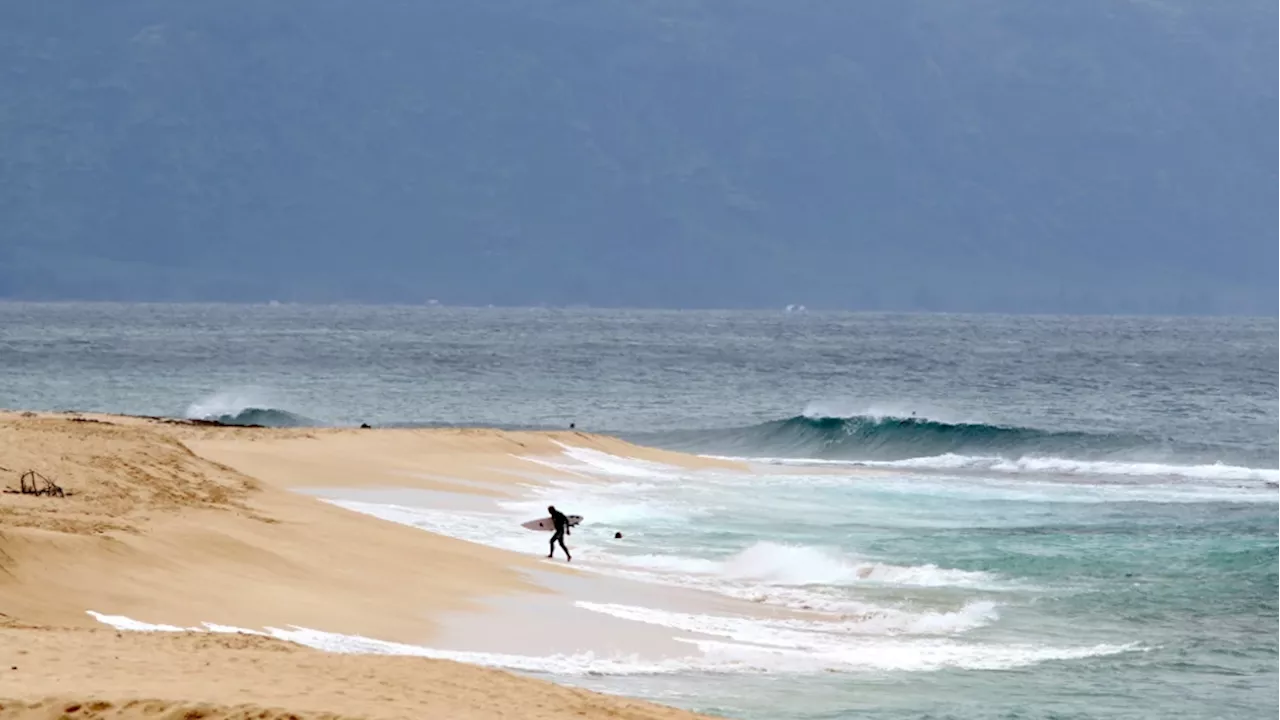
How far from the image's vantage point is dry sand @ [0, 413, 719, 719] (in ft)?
40.5

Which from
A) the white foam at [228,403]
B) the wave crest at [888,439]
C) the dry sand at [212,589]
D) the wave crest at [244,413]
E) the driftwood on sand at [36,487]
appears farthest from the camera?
the white foam at [228,403]

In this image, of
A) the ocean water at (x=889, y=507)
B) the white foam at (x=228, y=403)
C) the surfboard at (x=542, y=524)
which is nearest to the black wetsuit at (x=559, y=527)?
the ocean water at (x=889, y=507)

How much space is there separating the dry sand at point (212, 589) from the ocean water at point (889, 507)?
2.28m

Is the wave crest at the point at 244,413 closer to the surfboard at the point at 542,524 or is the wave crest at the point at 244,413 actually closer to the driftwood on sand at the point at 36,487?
the surfboard at the point at 542,524

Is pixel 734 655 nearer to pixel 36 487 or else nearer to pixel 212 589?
pixel 212 589

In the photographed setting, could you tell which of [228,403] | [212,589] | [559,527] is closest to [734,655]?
[212,589]

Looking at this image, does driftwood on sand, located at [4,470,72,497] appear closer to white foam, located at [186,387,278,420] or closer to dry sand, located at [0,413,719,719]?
dry sand, located at [0,413,719,719]

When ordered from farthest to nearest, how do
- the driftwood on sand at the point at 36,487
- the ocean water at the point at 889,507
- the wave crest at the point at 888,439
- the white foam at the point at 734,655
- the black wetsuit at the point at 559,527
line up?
the wave crest at the point at 888,439 < the black wetsuit at the point at 559,527 < the driftwood on sand at the point at 36,487 < the ocean water at the point at 889,507 < the white foam at the point at 734,655

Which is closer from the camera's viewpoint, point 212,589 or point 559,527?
point 212,589

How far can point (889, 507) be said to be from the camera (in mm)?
35656

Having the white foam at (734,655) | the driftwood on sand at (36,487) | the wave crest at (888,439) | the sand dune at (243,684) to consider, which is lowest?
the white foam at (734,655)

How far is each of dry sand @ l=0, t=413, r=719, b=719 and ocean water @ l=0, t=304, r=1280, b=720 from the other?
2277 mm

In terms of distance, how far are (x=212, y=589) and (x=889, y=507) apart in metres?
19.7

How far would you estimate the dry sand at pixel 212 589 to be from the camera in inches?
486
